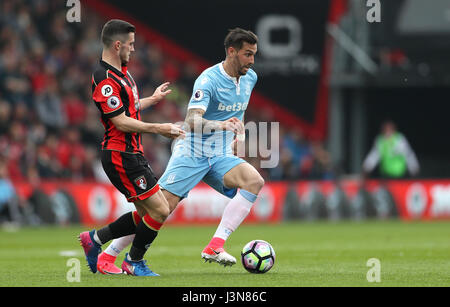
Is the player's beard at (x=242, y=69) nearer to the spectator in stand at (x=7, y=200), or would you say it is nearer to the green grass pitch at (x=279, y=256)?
the green grass pitch at (x=279, y=256)

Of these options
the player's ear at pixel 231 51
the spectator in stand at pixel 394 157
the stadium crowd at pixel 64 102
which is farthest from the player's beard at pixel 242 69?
the spectator in stand at pixel 394 157

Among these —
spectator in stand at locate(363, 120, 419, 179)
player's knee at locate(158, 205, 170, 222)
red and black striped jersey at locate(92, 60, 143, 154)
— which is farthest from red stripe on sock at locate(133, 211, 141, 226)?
spectator in stand at locate(363, 120, 419, 179)

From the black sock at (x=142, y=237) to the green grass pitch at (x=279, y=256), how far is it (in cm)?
31

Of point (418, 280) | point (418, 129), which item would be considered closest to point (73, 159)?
point (418, 129)

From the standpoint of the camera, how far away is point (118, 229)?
384 inches

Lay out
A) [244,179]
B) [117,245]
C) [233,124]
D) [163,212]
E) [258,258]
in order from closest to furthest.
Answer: [163,212] → [233,124] → [258,258] → [117,245] → [244,179]

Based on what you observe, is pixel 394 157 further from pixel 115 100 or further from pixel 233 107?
pixel 115 100

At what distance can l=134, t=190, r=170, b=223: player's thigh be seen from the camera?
9.34 m

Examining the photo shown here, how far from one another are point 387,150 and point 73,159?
817 cm

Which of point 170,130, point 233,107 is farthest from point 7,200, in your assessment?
A: point 170,130

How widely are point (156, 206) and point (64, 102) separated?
45.5 ft

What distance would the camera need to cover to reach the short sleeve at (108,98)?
9.02 metres

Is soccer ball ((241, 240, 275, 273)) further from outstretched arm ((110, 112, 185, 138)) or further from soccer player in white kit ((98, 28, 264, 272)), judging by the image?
outstretched arm ((110, 112, 185, 138))

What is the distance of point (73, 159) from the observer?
21203 millimetres
